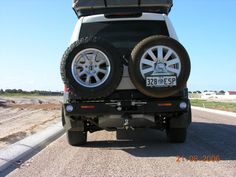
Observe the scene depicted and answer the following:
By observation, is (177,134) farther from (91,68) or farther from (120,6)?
(120,6)

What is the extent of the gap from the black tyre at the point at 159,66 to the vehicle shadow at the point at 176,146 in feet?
3.99

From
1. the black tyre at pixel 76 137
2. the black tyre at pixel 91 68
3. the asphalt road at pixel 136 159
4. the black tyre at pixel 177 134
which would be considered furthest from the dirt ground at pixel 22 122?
the black tyre at pixel 177 134

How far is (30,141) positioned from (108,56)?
10.4 ft

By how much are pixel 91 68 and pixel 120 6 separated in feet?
6.91

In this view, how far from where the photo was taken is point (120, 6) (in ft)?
34.9

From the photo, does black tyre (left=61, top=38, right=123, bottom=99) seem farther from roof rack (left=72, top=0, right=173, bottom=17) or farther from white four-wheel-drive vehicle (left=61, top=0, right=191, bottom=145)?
roof rack (left=72, top=0, right=173, bottom=17)

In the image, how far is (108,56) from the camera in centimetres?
917

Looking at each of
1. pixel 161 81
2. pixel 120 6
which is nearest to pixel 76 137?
pixel 161 81

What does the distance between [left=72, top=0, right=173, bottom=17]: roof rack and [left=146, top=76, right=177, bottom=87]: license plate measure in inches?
86.1

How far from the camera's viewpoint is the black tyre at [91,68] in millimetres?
9180

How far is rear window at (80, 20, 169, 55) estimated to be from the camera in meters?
10.3

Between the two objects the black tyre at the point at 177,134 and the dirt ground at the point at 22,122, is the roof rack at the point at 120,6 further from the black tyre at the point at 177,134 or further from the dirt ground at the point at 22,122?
the dirt ground at the point at 22,122

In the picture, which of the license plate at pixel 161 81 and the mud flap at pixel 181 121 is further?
the mud flap at pixel 181 121
